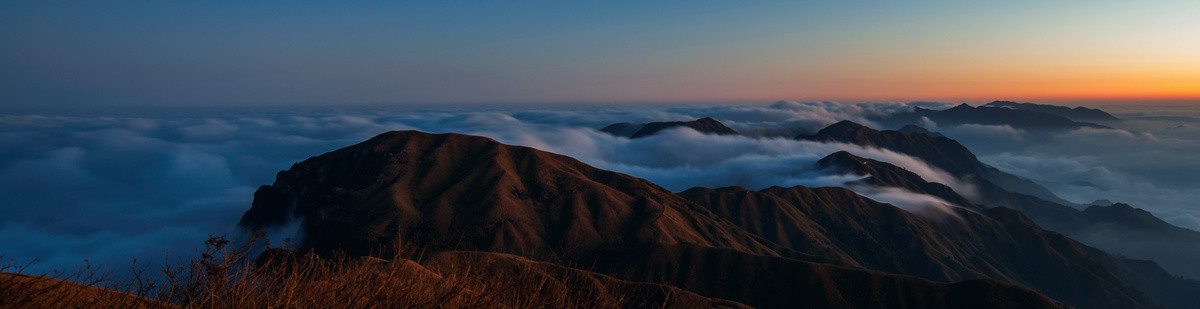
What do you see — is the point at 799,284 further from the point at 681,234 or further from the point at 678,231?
the point at 678,231

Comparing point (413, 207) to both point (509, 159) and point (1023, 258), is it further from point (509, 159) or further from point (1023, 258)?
point (1023, 258)

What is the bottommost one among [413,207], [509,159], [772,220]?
[772,220]

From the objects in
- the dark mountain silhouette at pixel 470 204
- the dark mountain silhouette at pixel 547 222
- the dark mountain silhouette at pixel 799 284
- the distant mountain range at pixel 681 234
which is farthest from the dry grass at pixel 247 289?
the dark mountain silhouette at pixel 470 204

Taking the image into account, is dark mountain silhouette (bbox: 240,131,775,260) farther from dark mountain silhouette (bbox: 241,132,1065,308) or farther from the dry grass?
the dry grass

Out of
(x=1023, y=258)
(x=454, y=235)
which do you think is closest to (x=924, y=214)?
(x=1023, y=258)

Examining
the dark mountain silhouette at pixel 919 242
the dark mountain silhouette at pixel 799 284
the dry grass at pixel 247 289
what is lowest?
the dark mountain silhouette at pixel 919 242

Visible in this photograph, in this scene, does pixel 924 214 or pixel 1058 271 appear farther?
pixel 924 214

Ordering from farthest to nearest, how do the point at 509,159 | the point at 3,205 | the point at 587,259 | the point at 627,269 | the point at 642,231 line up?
the point at 3,205 → the point at 509,159 → the point at 642,231 → the point at 587,259 → the point at 627,269

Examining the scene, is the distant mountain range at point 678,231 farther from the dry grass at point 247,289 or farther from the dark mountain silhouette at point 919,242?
the dry grass at point 247,289
